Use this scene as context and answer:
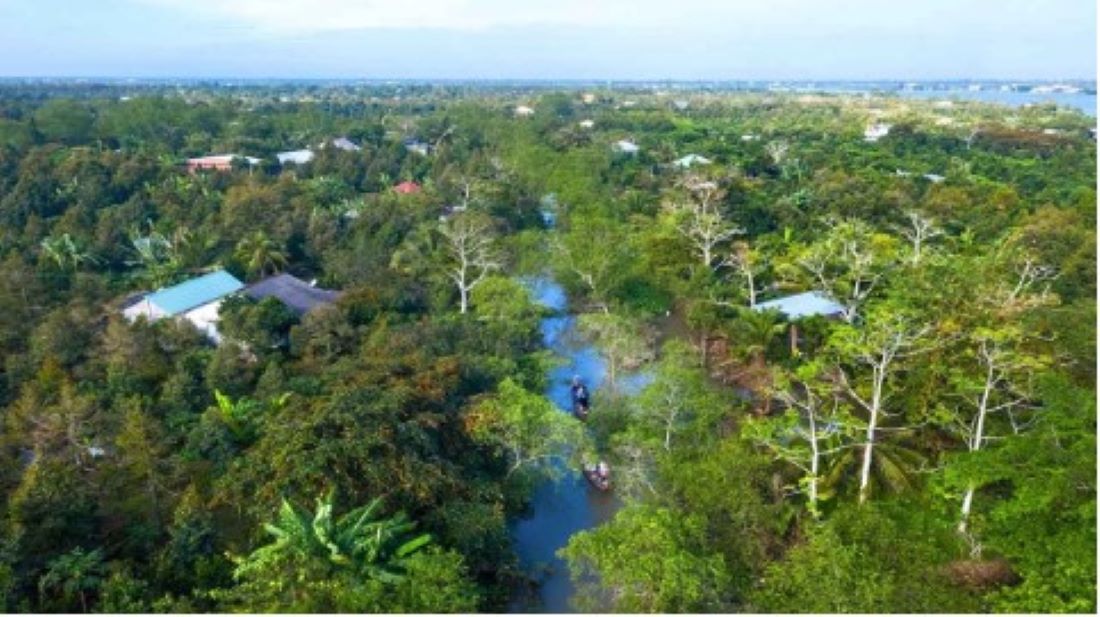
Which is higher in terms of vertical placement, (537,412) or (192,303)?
(537,412)

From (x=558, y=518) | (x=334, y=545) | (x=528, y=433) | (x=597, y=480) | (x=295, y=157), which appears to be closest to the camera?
(x=334, y=545)

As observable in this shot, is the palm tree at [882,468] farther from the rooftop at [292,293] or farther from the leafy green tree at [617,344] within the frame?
the rooftop at [292,293]

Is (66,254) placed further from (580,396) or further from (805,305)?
(805,305)

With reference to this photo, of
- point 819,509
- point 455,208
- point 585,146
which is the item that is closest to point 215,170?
point 455,208

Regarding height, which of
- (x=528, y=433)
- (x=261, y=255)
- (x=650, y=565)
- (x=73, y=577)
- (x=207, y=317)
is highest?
(x=650, y=565)

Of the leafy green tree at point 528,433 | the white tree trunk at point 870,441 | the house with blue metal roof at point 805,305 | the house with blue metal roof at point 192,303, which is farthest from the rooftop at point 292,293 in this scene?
the white tree trunk at point 870,441

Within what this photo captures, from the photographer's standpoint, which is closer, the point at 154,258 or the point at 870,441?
the point at 870,441

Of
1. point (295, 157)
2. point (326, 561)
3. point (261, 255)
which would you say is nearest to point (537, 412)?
Result: point (326, 561)

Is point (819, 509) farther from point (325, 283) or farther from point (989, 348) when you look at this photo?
point (325, 283)
